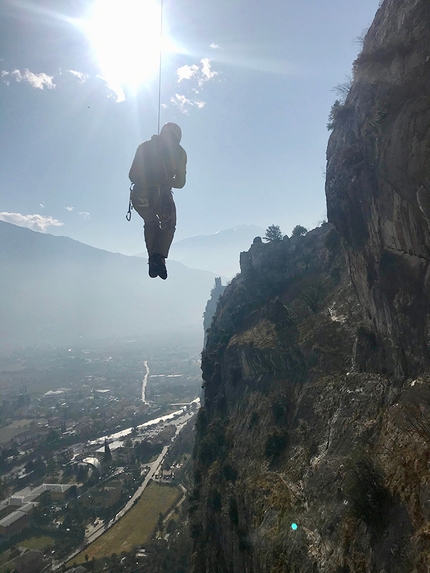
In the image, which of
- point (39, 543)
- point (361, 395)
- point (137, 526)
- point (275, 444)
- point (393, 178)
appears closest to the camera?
point (393, 178)

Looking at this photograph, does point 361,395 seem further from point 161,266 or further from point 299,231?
point 299,231

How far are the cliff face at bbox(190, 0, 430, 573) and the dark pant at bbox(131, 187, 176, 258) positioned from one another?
6789mm

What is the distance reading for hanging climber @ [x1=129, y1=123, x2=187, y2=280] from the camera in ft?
22.7

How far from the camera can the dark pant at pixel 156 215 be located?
24.1ft

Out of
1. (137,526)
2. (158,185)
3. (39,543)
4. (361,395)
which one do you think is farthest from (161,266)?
(39,543)

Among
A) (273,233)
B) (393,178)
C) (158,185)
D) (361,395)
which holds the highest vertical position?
(273,233)

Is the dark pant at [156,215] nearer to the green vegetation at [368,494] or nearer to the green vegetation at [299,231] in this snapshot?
the green vegetation at [368,494]

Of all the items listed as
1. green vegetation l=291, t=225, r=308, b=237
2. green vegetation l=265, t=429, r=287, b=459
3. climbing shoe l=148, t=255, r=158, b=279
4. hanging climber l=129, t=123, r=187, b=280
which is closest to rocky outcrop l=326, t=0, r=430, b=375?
hanging climber l=129, t=123, r=187, b=280

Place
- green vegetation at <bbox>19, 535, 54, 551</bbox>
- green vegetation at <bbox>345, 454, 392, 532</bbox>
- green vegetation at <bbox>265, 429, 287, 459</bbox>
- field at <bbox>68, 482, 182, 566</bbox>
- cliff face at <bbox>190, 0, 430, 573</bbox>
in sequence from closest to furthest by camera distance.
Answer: green vegetation at <bbox>345, 454, 392, 532</bbox> < cliff face at <bbox>190, 0, 430, 573</bbox> < green vegetation at <bbox>265, 429, 287, 459</bbox> < field at <bbox>68, 482, 182, 566</bbox> < green vegetation at <bbox>19, 535, 54, 551</bbox>

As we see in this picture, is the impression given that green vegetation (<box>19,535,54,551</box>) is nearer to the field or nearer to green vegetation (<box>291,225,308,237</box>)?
the field

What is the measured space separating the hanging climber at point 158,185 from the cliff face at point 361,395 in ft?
21.6

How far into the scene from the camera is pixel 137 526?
41.9 m

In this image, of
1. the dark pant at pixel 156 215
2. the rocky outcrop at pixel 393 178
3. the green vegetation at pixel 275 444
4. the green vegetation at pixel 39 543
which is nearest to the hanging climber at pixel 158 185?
the dark pant at pixel 156 215

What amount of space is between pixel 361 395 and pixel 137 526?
4169cm
